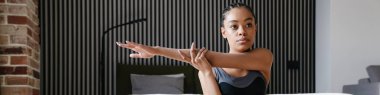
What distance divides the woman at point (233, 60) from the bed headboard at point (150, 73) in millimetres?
3611

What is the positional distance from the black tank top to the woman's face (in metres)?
0.07

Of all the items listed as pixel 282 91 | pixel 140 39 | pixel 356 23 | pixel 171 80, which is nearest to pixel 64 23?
pixel 140 39

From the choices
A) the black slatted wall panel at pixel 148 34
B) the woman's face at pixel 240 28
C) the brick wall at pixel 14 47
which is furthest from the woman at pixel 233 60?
the black slatted wall panel at pixel 148 34

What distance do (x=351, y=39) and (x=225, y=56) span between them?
4088mm

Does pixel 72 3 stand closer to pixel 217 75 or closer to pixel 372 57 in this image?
pixel 372 57

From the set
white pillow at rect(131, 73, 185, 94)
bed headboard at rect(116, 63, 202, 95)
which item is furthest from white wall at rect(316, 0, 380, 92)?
white pillow at rect(131, 73, 185, 94)

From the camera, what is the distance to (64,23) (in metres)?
5.15

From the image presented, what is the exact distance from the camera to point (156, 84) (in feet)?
15.5

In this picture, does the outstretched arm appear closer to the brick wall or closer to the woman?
the woman

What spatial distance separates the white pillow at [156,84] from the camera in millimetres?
4682

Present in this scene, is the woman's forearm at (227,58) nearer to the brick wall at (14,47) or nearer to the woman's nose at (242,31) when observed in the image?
the woman's nose at (242,31)

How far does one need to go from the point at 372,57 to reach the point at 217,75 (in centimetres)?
415

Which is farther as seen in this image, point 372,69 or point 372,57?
point 372,57

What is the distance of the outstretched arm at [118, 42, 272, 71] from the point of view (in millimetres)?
1121
